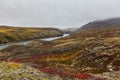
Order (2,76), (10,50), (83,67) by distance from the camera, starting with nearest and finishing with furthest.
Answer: (2,76), (83,67), (10,50)

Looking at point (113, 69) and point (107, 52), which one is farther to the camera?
point (107, 52)

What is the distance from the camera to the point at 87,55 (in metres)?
88.1

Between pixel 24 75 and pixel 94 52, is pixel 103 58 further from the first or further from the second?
pixel 24 75

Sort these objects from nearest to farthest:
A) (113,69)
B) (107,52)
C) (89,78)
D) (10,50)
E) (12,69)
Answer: (12,69), (89,78), (113,69), (107,52), (10,50)

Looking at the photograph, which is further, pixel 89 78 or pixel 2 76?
pixel 89 78

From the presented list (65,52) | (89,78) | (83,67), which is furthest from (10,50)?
(89,78)

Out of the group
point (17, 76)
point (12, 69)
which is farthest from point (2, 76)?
point (12, 69)

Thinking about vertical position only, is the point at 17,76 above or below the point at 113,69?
above

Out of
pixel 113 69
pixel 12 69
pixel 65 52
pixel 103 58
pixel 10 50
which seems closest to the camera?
pixel 12 69

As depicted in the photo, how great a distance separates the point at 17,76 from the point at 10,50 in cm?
10566

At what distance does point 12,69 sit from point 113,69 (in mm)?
36051

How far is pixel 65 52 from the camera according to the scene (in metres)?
106

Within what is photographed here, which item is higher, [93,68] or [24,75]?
[24,75]

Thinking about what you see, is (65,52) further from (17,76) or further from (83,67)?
(17,76)
